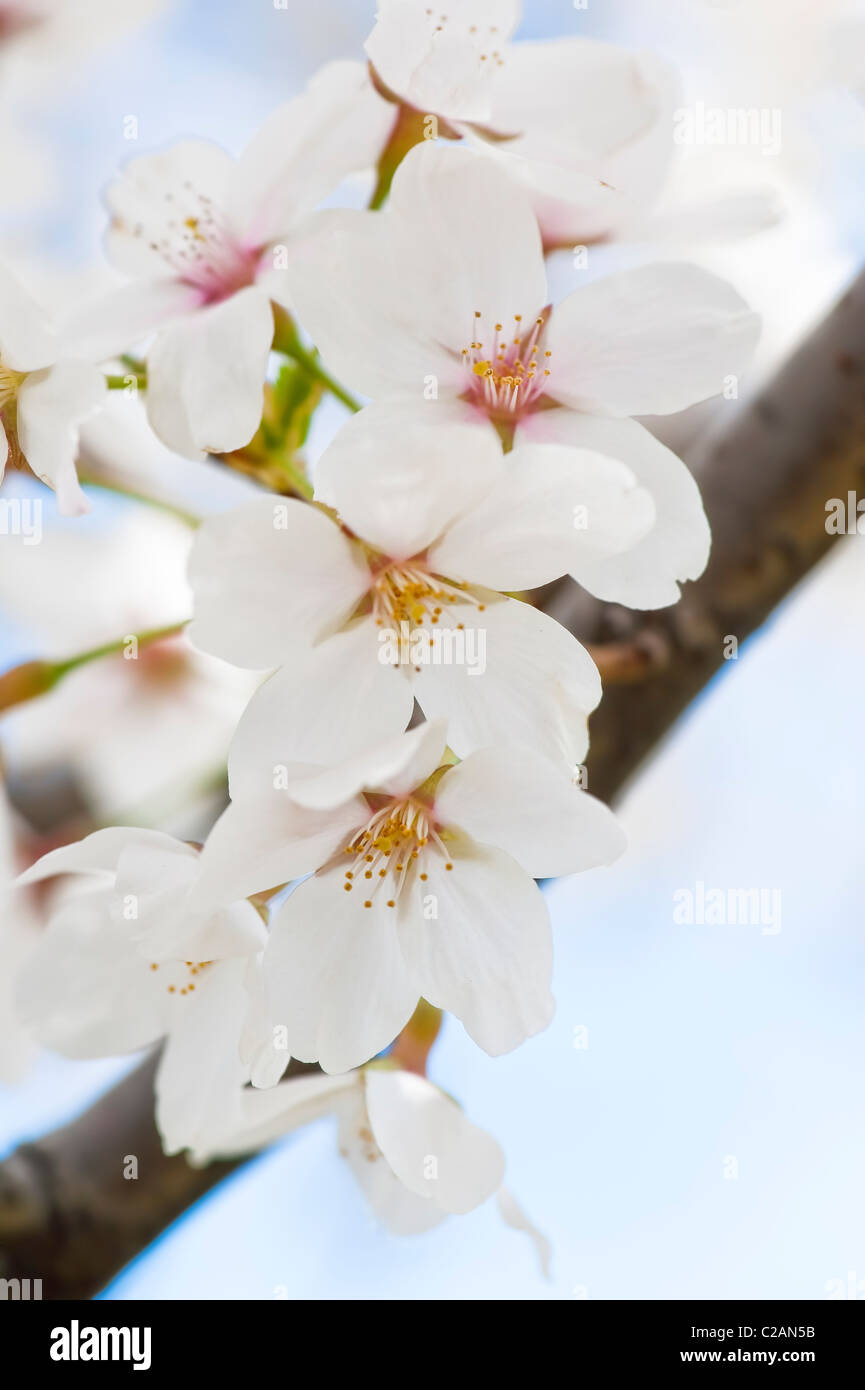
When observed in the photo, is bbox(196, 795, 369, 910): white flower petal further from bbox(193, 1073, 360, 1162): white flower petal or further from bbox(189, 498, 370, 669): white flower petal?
bbox(193, 1073, 360, 1162): white flower petal

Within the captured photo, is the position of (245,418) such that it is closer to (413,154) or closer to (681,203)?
(413,154)

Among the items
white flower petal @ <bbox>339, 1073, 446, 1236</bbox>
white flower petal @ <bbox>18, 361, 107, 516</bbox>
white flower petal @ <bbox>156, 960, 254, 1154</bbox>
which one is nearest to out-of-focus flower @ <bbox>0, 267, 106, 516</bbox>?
white flower petal @ <bbox>18, 361, 107, 516</bbox>

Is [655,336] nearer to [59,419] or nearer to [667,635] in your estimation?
[59,419]

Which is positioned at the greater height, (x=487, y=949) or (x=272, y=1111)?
(x=487, y=949)

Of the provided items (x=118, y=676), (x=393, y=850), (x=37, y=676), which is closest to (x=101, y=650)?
(x=37, y=676)
